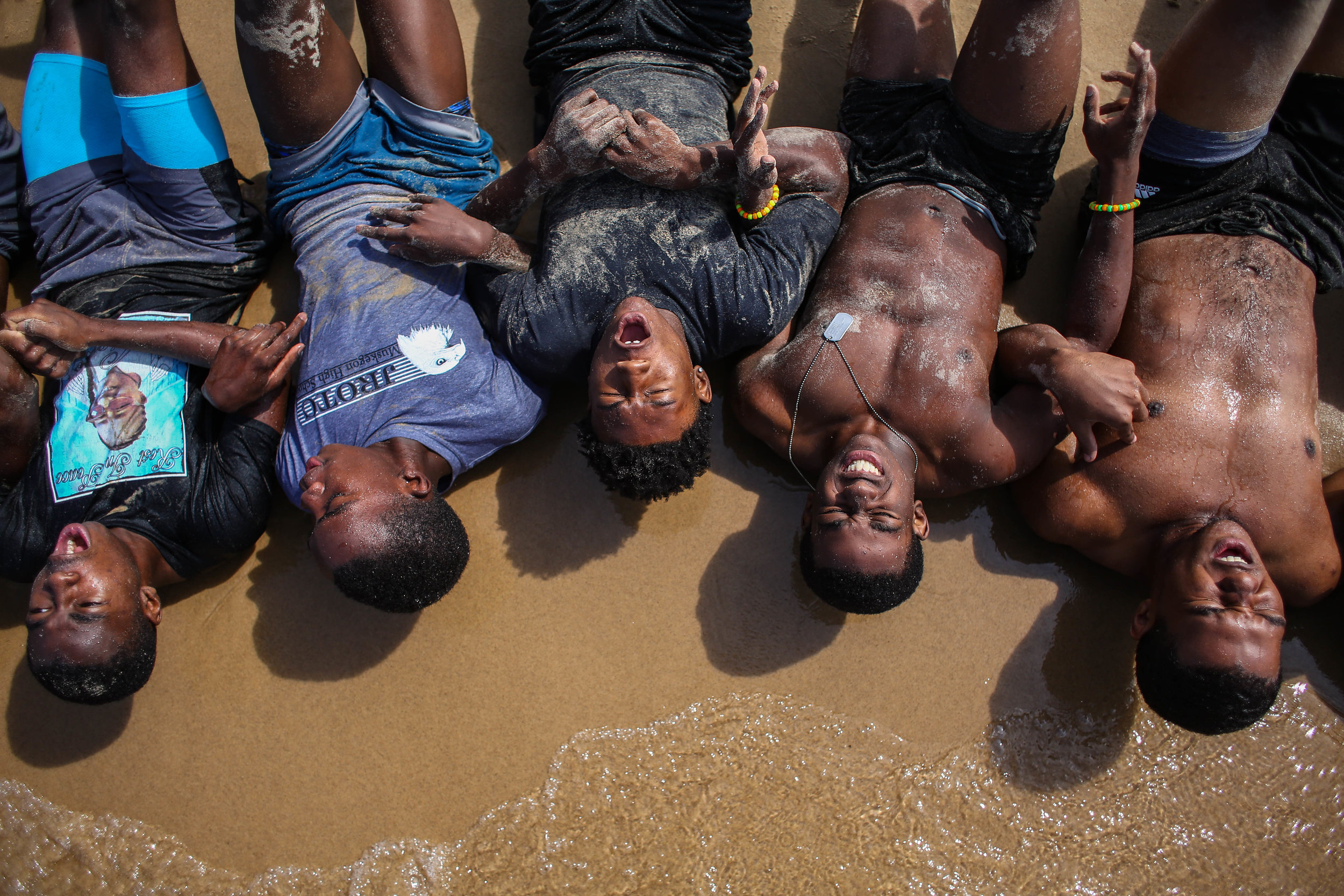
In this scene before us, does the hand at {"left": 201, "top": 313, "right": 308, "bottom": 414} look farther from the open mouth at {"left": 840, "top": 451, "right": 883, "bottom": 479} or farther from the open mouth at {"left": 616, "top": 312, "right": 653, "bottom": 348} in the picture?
the open mouth at {"left": 840, "top": 451, "right": 883, "bottom": 479}

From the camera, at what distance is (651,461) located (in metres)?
2.35

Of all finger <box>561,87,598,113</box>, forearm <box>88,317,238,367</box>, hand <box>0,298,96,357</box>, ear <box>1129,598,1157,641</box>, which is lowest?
ear <box>1129,598,1157,641</box>

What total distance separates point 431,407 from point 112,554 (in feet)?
3.43

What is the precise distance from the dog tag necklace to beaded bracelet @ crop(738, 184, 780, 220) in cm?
43

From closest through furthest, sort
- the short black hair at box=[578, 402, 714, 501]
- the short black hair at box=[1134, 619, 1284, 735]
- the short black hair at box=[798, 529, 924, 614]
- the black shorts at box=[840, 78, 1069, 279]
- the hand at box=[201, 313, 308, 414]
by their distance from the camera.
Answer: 1. the short black hair at box=[1134, 619, 1284, 735]
2. the short black hair at box=[798, 529, 924, 614]
3. the short black hair at box=[578, 402, 714, 501]
4. the hand at box=[201, 313, 308, 414]
5. the black shorts at box=[840, 78, 1069, 279]

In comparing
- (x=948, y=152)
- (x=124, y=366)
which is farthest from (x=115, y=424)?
(x=948, y=152)

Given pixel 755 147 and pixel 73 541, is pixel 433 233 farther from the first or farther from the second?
pixel 73 541

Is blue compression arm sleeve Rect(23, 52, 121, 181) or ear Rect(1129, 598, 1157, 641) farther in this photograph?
blue compression arm sleeve Rect(23, 52, 121, 181)

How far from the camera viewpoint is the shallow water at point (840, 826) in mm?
2350

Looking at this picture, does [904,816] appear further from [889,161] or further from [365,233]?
[365,233]

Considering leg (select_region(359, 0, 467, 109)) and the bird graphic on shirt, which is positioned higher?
leg (select_region(359, 0, 467, 109))

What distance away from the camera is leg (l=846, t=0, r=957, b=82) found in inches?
108

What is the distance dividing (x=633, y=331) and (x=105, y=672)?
1.88 m

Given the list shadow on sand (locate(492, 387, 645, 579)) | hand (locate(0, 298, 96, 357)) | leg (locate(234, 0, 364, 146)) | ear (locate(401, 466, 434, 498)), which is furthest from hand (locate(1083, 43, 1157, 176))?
hand (locate(0, 298, 96, 357))
